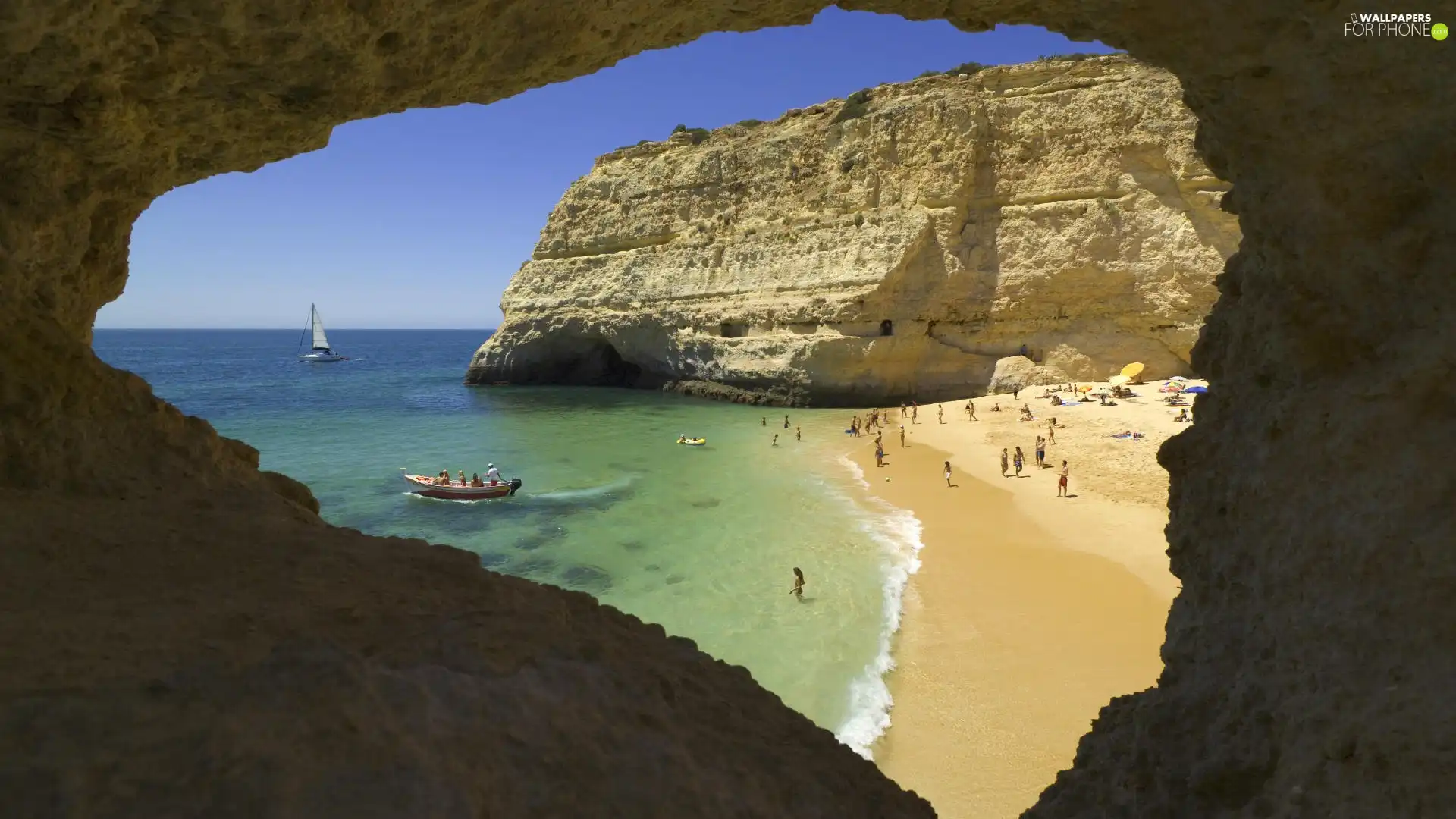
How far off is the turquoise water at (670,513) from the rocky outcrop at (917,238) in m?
3.71

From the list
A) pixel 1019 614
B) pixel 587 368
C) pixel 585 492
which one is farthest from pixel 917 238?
pixel 587 368

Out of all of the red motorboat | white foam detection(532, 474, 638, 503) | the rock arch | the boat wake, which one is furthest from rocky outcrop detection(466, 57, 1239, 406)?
the rock arch

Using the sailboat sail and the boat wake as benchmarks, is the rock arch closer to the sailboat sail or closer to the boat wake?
the boat wake

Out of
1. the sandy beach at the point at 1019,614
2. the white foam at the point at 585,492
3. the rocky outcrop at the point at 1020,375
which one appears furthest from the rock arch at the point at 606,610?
the rocky outcrop at the point at 1020,375

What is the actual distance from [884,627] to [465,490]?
440 inches

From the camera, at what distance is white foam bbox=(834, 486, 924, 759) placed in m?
7.17

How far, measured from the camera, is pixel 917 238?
2861 centimetres

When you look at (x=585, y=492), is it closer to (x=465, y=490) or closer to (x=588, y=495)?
(x=588, y=495)

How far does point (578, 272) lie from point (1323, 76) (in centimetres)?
3694

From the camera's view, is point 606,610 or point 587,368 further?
point 587,368

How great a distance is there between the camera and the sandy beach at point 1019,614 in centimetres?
664

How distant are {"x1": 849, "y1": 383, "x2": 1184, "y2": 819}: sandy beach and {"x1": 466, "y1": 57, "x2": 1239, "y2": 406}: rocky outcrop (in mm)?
9846

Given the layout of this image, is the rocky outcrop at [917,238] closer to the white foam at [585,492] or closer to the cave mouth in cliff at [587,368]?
the cave mouth in cliff at [587,368]

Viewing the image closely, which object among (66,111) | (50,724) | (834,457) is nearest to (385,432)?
(834,457)
